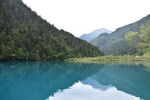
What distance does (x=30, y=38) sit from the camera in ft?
165

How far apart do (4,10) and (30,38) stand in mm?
13124

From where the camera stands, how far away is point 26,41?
4838 cm

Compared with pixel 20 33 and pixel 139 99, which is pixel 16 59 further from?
pixel 139 99

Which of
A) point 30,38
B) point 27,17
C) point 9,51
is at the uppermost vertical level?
point 27,17

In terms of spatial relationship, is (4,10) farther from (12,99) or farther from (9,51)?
(12,99)

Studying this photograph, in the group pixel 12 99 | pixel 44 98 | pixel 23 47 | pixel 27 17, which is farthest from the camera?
pixel 27 17

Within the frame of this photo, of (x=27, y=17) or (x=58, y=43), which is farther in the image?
(x=27, y=17)

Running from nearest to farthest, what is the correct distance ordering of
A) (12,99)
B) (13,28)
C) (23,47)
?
1. (12,99)
2. (23,47)
3. (13,28)

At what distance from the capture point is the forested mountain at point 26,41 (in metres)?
44.2

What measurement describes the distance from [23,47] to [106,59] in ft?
62.7

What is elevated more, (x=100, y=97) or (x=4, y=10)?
(x=4, y=10)

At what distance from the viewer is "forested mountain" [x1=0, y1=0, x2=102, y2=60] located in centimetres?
4422

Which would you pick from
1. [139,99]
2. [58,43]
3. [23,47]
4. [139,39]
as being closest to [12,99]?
[139,99]

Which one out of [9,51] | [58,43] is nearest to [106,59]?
[58,43]
